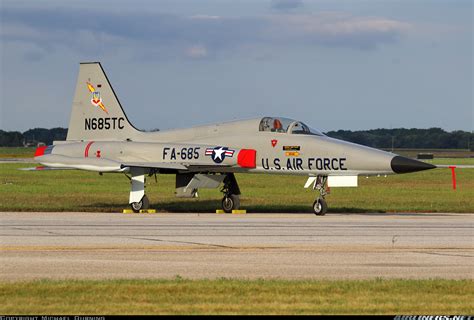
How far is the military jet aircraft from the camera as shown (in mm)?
28156

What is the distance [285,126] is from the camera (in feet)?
97.6

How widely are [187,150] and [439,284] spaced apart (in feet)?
56.8

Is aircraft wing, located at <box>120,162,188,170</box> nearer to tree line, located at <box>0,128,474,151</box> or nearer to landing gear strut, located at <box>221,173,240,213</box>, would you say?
landing gear strut, located at <box>221,173,240,213</box>

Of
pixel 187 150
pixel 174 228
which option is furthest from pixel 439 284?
pixel 187 150

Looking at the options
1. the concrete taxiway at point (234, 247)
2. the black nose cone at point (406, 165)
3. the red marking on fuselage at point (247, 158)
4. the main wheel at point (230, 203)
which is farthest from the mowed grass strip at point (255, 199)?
the concrete taxiway at point (234, 247)

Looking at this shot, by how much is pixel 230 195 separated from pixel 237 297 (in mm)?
18178

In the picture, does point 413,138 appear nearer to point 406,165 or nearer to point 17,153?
point 17,153

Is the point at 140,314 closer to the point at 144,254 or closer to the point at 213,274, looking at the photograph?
the point at 213,274

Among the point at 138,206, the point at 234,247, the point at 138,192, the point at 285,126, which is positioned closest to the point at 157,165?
the point at 138,192

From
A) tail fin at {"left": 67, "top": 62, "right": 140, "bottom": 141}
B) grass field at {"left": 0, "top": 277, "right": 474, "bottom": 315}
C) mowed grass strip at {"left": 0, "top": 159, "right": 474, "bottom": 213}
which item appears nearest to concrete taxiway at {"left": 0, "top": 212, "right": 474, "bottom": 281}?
grass field at {"left": 0, "top": 277, "right": 474, "bottom": 315}

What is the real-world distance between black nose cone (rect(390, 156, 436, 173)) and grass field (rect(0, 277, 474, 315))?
41.4 ft

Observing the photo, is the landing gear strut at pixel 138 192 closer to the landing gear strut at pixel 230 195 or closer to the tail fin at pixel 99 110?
the landing gear strut at pixel 230 195

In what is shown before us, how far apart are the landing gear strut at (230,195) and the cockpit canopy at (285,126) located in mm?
2128

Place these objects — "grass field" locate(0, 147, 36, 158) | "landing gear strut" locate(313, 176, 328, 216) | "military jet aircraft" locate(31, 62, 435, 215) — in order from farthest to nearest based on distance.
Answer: "grass field" locate(0, 147, 36, 158), "landing gear strut" locate(313, 176, 328, 216), "military jet aircraft" locate(31, 62, 435, 215)
